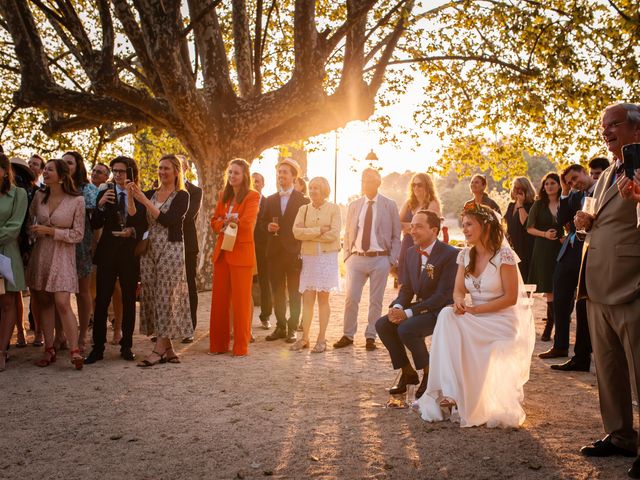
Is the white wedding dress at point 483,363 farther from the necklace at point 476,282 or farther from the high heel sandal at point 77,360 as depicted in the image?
the high heel sandal at point 77,360

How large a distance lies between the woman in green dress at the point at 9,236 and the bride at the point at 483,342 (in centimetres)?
464

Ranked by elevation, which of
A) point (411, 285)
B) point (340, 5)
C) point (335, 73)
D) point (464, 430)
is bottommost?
point (464, 430)

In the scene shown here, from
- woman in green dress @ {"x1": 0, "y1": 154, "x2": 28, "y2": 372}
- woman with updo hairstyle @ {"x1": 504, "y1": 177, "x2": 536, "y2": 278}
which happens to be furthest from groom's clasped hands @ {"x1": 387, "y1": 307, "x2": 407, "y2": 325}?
woman with updo hairstyle @ {"x1": 504, "y1": 177, "x2": 536, "y2": 278}

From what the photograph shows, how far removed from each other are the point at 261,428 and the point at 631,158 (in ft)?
10.7

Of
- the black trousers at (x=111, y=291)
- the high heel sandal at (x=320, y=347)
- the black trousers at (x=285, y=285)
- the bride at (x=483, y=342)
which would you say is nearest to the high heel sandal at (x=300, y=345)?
the high heel sandal at (x=320, y=347)

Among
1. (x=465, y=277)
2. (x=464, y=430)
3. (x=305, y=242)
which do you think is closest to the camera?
(x=464, y=430)

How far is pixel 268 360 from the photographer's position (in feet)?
25.2

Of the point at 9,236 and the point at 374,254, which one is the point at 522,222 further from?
the point at 9,236

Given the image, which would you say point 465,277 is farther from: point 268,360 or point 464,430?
point 268,360

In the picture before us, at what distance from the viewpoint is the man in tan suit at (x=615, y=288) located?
159 inches

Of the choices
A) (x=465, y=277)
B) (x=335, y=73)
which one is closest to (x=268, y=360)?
(x=465, y=277)

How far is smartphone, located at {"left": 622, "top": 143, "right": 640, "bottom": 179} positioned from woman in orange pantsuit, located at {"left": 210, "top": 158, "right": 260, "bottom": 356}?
5027 millimetres

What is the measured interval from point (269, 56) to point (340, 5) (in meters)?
2.90

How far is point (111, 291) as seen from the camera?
7555 millimetres
